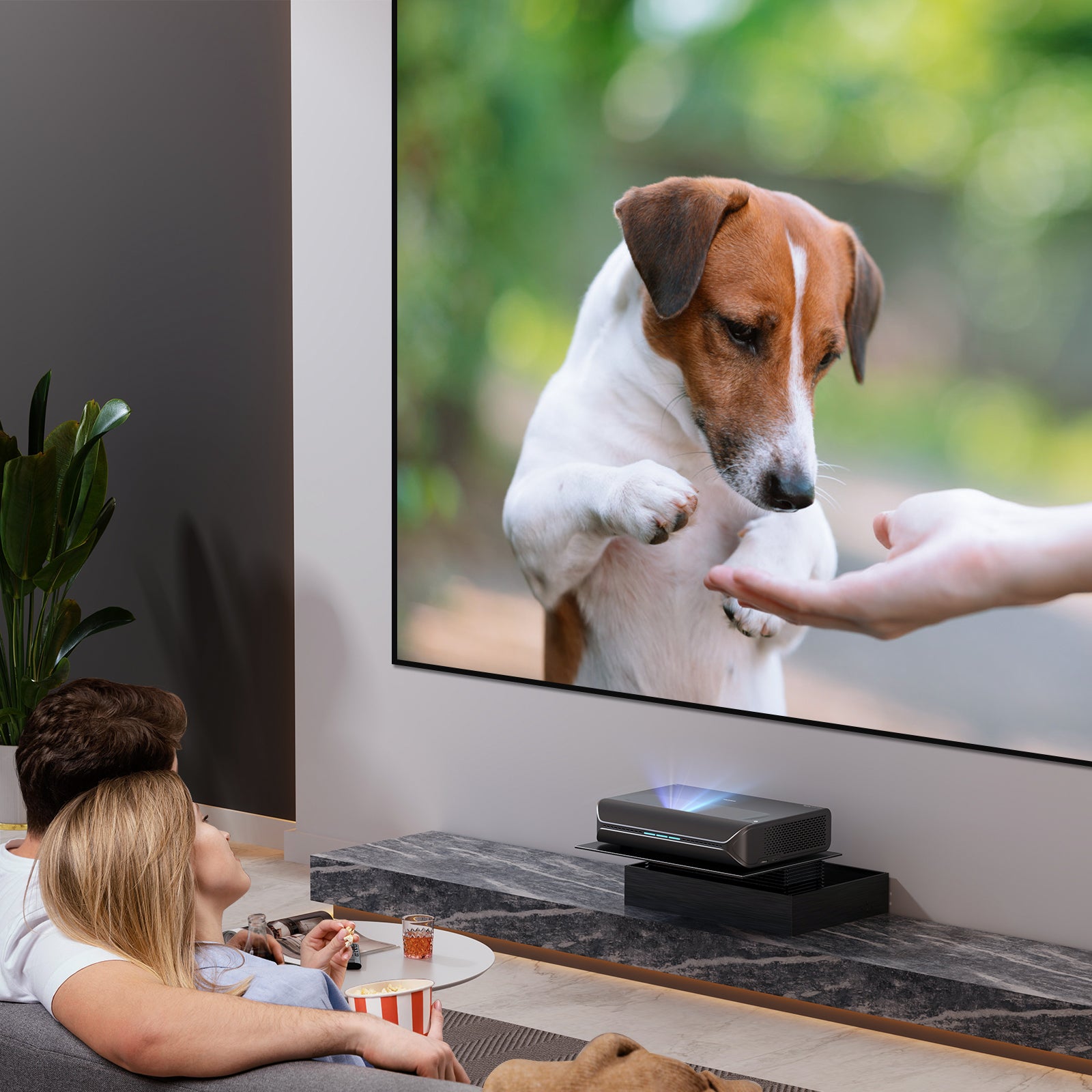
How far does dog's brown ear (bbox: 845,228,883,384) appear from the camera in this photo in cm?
335

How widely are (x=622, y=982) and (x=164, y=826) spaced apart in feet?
7.42

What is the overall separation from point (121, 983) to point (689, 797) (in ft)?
7.53

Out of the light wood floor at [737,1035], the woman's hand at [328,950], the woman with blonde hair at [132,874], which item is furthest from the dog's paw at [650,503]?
the woman with blonde hair at [132,874]

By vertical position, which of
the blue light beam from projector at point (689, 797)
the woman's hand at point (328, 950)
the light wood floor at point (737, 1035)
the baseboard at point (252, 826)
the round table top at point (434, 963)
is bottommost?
the light wood floor at point (737, 1035)

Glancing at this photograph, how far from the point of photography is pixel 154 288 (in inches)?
190

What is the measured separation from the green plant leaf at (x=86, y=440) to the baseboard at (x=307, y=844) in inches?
47.9

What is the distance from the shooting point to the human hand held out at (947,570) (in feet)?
10.2

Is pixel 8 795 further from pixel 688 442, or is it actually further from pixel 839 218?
pixel 839 218

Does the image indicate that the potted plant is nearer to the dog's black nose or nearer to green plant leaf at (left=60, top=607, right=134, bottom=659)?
green plant leaf at (left=60, top=607, right=134, bottom=659)

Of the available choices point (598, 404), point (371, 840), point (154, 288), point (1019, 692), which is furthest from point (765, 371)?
point (154, 288)

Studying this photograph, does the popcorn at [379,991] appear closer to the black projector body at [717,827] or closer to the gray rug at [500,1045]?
the gray rug at [500,1045]

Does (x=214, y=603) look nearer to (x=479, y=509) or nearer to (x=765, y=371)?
(x=479, y=509)

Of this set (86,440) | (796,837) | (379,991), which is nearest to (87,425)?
(86,440)

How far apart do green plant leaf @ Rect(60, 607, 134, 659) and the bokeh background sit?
3.34 feet
